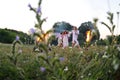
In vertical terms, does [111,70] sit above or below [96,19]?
below

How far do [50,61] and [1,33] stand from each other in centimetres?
4103

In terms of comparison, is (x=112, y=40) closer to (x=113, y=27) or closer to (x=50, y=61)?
(x=113, y=27)

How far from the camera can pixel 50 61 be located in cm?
346

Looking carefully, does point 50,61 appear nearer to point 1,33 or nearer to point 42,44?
point 42,44

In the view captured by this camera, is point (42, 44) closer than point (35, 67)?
Yes

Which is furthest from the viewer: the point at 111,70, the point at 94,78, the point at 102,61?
the point at 111,70

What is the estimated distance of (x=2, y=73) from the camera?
795cm

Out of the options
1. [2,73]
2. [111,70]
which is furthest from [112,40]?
[2,73]

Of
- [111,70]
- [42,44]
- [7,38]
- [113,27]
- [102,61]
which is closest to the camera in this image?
[42,44]

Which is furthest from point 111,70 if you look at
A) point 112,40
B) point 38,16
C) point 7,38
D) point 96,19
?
point 7,38

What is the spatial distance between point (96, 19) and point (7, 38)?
127 ft

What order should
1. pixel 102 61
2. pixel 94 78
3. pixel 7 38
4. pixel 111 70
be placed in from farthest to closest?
pixel 7 38 < pixel 111 70 < pixel 102 61 < pixel 94 78

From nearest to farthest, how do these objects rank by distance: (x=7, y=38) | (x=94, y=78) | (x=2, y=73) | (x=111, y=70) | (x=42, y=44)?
1. (x=42, y=44)
2. (x=94, y=78)
3. (x=111, y=70)
4. (x=2, y=73)
5. (x=7, y=38)

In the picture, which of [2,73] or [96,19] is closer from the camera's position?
[96,19]
